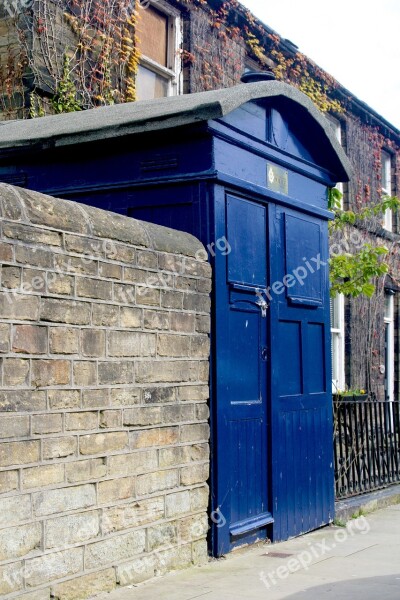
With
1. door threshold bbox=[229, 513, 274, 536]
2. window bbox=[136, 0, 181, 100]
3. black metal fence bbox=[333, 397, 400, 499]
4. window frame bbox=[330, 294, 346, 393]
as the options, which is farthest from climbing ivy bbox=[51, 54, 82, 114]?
window frame bbox=[330, 294, 346, 393]

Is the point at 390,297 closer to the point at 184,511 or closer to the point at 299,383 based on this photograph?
the point at 299,383

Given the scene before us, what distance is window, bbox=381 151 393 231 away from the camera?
17.9 meters

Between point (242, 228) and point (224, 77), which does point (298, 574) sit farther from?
point (224, 77)

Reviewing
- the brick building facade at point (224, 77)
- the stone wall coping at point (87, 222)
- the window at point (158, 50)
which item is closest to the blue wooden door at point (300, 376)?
the stone wall coping at point (87, 222)

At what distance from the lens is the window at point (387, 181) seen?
17.9 metres

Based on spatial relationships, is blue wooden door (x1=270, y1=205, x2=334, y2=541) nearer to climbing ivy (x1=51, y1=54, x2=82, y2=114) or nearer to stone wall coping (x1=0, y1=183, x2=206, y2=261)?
stone wall coping (x1=0, y1=183, x2=206, y2=261)

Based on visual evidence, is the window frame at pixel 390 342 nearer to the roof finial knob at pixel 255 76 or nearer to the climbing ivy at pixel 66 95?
the climbing ivy at pixel 66 95

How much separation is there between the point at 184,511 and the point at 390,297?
40.5 feet

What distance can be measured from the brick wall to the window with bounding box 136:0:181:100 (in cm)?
522

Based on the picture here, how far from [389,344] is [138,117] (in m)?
12.0

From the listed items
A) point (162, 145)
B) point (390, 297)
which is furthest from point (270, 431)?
point (390, 297)

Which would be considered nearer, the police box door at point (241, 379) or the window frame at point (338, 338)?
the police box door at point (241, 379)

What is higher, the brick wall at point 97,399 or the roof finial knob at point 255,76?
the roof finial knob at point 255,76

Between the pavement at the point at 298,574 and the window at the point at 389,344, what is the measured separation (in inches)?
383
